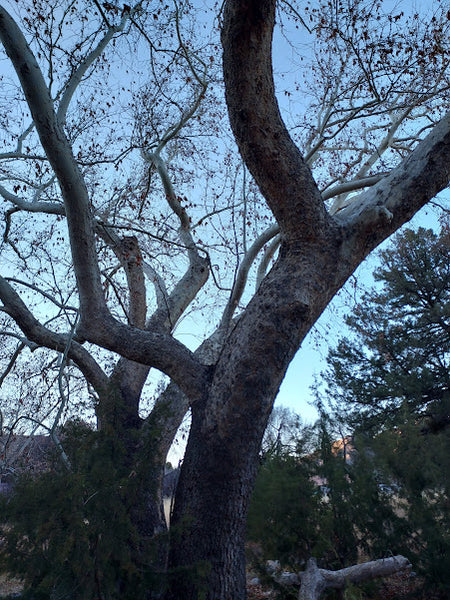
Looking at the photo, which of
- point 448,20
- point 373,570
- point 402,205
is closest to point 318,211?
point 402,205

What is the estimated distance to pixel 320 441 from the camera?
4.98 m

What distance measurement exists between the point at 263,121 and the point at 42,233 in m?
4.63

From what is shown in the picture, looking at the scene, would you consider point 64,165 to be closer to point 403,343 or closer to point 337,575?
point 337,575

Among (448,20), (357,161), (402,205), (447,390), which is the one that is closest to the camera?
(402,205)

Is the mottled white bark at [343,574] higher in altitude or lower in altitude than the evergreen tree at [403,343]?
lower

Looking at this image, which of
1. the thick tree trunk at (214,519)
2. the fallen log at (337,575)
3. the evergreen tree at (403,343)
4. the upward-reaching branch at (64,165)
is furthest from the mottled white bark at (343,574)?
the evergreen tree at (403,343)

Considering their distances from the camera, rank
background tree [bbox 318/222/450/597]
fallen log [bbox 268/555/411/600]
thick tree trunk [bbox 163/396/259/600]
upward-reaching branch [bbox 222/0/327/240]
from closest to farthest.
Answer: thick tree trunk [bbox 163/396/259/600] → upward-reaching branch [bbox 222/0/327/240] → fallen log [bbox 268/555/411/600] → background tree [bbox 318/222/450/597]

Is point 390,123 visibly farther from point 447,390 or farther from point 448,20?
point 447,390

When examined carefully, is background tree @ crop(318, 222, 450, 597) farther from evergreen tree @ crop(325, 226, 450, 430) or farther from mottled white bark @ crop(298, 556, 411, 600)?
mottled white bark @ crop(298, 556, 411, 600)

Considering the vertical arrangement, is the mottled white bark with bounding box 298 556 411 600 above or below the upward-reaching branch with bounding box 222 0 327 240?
below

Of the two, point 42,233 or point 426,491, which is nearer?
point 426,491

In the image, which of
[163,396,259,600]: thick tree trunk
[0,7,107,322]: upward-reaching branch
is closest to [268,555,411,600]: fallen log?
[163,396,259,600]: thick tree trunk

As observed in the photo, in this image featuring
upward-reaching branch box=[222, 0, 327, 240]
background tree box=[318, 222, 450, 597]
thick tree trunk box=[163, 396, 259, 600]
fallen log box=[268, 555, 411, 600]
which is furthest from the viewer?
background tree box=[318, 222, 450, 597]

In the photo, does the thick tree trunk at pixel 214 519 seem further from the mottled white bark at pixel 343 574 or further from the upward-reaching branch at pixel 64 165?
the upward-reaching branch at pixel 64 165
